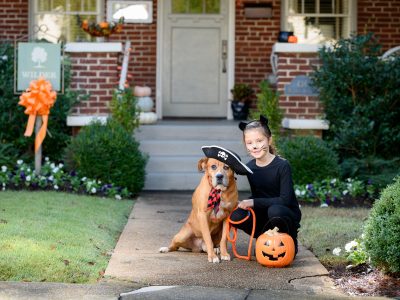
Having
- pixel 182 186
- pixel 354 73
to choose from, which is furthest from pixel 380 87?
pixel 182 186

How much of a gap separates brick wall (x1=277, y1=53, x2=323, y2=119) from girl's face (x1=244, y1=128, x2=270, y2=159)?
522 cm

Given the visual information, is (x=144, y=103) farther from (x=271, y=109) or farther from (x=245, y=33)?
(x=245, y=33)

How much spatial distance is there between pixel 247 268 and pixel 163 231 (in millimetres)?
1904

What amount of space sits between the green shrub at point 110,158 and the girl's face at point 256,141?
13.5ft

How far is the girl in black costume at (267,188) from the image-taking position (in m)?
6.75

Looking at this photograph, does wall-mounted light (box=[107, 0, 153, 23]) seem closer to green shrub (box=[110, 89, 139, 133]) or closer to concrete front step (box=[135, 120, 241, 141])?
concrete front step (box=[135, 120, 241, 141])

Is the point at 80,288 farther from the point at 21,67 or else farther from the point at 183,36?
Result: the point at 183,36

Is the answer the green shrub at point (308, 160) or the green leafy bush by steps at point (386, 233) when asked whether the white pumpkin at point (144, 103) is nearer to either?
the green shrub at point (308, 160)

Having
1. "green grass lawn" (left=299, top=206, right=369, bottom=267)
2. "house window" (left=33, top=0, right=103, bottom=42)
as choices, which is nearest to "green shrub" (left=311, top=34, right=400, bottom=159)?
"green grass lawn" (left=299, top=206, right=369, bottom=267)

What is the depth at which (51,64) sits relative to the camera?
11.2 m

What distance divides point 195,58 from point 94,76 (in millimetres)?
3089

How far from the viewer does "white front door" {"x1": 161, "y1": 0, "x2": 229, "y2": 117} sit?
47.7ft

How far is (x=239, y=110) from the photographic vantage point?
46.0 feet

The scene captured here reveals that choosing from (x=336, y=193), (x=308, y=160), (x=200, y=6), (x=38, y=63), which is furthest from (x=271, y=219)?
(x=200, y=6)
